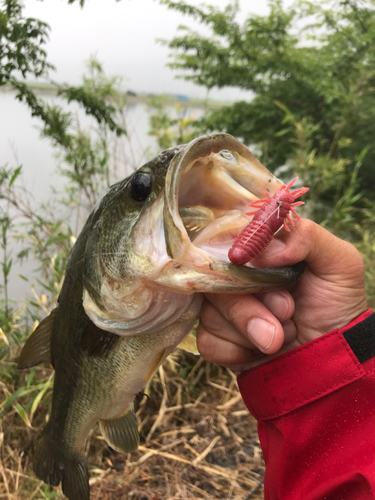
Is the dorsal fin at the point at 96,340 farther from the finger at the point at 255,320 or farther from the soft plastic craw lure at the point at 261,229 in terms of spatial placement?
the soft plastic craw lure at the point at 261,229

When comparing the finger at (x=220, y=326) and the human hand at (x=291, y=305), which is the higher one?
the human hand at (x=291, y=305)

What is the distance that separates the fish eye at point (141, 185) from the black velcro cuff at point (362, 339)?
0.71 meters

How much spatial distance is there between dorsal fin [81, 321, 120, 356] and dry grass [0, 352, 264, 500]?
54.7 inches

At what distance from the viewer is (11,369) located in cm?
260

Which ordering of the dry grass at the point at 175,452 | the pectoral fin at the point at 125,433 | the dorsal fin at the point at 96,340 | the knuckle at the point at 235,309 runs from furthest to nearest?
the dry grass at the point at 175,452 < the pectoral fin at the point at 125,433 < the dorsal fin at the point at 96,340 < the knuckle at the point at 235,309

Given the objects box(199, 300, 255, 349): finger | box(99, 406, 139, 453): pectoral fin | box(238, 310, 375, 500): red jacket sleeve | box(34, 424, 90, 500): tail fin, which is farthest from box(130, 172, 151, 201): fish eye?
box(34, 424, 90, 500): tail fin

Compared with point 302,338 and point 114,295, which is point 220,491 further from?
point 114,295

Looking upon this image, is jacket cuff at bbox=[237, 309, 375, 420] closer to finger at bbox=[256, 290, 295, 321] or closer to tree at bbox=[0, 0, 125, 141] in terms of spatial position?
finger at bbox=[256, 290, 295, 321]

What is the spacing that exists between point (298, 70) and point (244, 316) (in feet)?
17.2

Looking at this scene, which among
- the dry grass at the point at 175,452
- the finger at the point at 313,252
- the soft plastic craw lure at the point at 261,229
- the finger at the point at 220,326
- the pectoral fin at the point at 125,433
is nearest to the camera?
the soft plastic craw lure at the point at 261,229

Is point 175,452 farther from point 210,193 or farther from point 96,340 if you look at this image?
point 210,193

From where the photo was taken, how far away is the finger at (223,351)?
1.22 meters

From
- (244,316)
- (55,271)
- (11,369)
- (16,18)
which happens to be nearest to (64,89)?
(16,18)

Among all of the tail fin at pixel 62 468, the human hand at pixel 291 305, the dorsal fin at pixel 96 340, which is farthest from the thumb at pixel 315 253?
the tail fin at pixel 62 468
